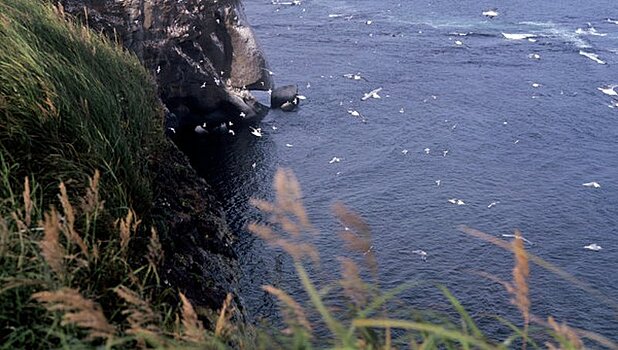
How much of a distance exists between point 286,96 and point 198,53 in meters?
5.49

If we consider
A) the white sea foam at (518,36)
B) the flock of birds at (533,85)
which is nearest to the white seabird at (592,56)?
the flock of birds at (533,85)

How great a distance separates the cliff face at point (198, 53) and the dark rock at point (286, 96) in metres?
0.85

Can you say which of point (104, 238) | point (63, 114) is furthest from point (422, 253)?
point (104, 238)

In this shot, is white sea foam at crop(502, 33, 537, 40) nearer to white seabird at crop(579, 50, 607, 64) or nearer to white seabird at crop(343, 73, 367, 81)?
white seabird at crop(579, 50, 607, 64)

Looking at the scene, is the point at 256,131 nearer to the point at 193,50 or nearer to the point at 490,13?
the point at 193,50

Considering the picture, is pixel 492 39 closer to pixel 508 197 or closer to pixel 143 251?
pixel 508 197

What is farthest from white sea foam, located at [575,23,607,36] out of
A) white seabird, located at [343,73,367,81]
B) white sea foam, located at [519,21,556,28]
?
white seabird, located at [343,73,367,81]

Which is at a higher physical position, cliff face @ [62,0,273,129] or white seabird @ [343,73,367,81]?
cliff face @ [62,0,273,129]

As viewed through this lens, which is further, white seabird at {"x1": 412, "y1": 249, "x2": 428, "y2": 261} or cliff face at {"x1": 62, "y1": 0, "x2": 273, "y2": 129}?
cliff face at {"x1": 62, "y1": 0, "x2": 273, "y2": 129}

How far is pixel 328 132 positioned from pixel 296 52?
13.7 m

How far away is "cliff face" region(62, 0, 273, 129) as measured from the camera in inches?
1324

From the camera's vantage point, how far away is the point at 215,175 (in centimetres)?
3316

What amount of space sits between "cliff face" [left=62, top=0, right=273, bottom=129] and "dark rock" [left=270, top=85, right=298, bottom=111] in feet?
2.78

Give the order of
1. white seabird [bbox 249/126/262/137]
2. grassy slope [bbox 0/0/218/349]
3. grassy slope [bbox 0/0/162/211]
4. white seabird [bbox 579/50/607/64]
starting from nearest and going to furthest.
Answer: grassy slope [bbox 0/0/218/349]
grassy slope [bbox 0/0/162/211]
white seabird [bbox 249/126/262/137]
white seabird [bbox 579/50/607/64]
